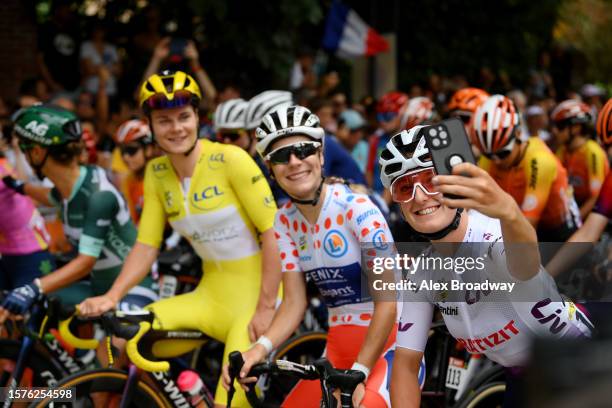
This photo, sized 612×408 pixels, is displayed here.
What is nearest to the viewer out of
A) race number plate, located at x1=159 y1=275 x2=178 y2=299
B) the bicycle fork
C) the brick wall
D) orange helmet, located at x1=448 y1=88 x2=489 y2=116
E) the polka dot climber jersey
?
the polka dot climber jersey

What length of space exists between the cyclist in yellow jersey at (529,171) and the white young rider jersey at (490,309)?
2830 mm

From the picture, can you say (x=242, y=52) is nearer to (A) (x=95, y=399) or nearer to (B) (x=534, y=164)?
(B) (x=534, y=164)

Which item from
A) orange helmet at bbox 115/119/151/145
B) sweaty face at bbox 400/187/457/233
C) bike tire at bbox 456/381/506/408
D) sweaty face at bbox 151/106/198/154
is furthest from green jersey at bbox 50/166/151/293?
sweaty face at bbox 400/187/457/233

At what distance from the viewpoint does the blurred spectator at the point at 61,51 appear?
13.3m

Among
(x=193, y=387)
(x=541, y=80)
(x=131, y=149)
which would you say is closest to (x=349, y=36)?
(x=541, y=80)

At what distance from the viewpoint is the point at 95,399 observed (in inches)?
203

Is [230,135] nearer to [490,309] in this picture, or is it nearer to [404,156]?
[404,156]

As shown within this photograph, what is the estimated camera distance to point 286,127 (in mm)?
4805

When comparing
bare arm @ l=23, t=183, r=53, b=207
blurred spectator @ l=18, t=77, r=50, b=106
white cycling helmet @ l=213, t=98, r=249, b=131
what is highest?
white cycling helmet @ l=213, t=98, r=249, b=131

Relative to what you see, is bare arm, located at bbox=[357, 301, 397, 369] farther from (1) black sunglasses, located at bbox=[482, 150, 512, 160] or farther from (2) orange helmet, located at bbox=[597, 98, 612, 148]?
(1) black sunglasses, located at bbox=[482, 150, 512, 160]

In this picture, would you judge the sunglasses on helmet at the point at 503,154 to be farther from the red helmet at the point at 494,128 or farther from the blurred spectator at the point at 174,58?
the blurred spectator at the point at 174,58

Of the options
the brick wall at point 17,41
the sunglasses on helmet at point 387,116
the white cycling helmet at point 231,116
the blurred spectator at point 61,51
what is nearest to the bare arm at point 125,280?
the white cycling helmet at point 231,116

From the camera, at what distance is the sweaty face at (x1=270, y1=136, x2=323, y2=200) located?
15.7 feet

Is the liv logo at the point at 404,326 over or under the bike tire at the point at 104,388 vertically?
over
